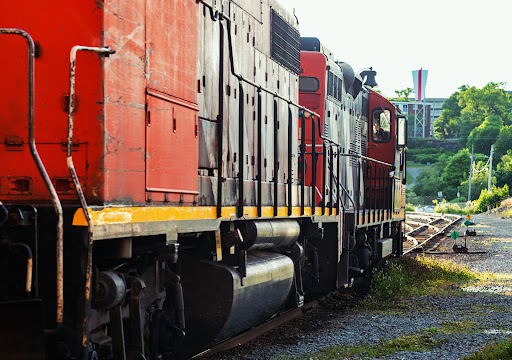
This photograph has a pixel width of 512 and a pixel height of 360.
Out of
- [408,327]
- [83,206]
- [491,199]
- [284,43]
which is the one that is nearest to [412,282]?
[408,327]

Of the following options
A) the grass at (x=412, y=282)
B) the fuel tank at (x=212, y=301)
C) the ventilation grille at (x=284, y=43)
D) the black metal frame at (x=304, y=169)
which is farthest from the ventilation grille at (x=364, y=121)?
the fuel tank at (x=212, y=301)

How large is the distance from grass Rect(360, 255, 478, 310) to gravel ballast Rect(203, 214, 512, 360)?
1.32ft

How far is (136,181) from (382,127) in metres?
10.4

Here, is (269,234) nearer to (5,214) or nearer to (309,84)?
(5,214)

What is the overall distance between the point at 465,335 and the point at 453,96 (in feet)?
440

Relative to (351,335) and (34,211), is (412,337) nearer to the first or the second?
(351,335)

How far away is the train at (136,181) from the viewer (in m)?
3.97

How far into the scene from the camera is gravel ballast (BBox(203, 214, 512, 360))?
6766mm

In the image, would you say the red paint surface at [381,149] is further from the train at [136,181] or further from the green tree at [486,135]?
the green tree at [486,135]

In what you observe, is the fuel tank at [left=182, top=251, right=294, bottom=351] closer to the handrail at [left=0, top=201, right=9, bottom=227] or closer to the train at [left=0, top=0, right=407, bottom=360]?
the train at [left=0, top=0, right=407, bottom=360]

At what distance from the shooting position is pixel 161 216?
4836 mm

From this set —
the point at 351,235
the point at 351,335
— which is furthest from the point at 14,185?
the point at 351,235

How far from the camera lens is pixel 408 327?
8.26 metres

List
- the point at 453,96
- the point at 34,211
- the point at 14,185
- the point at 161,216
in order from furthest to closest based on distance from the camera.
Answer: the point at 453,96, the point at 161,216, the point at 14,185, the point at 34,211
